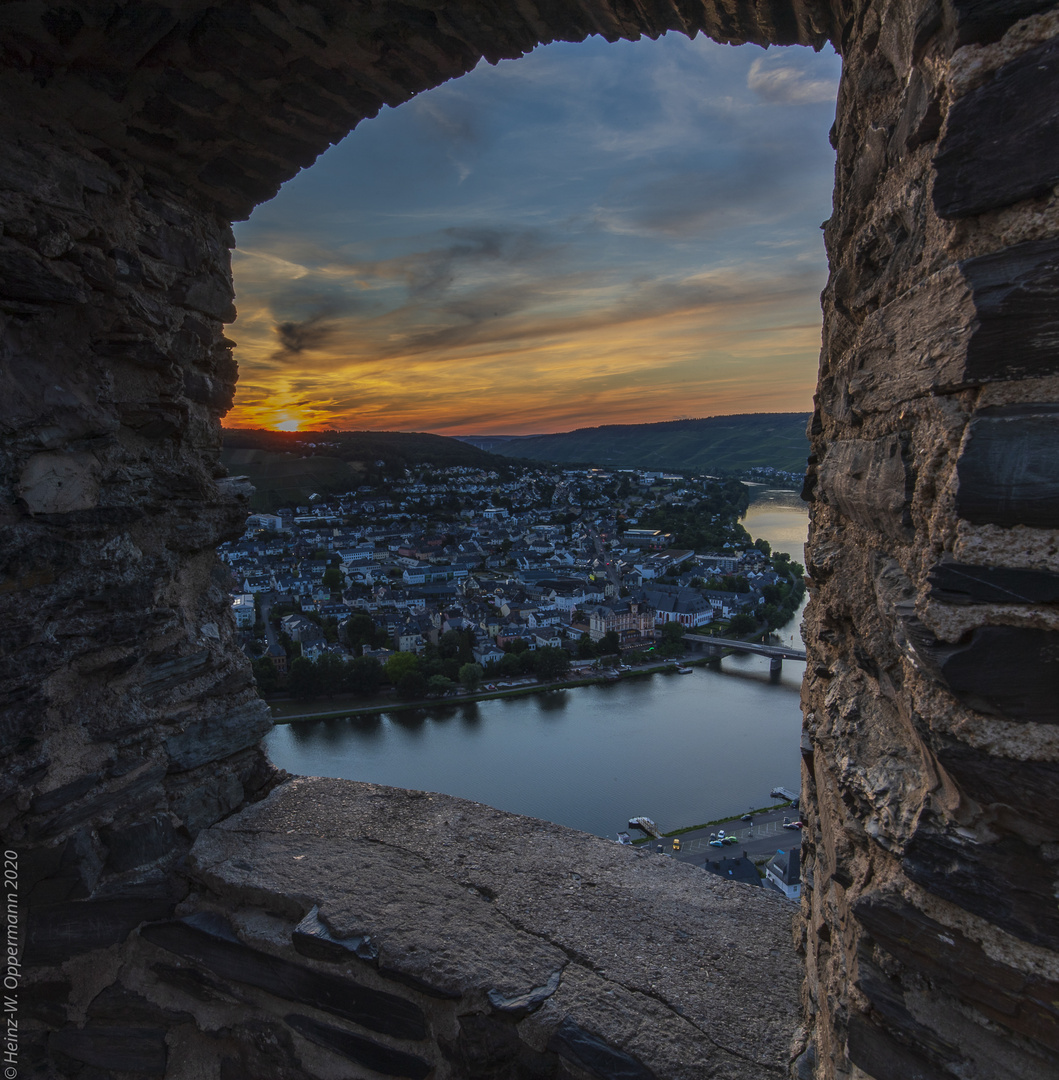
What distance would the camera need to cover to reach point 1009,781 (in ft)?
2.16

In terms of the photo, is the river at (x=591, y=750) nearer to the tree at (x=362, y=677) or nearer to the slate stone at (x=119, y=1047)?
the tree at (x=362, y=677)

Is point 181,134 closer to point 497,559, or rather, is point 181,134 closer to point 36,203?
point 36,203

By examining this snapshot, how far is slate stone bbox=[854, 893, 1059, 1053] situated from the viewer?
0.68 m

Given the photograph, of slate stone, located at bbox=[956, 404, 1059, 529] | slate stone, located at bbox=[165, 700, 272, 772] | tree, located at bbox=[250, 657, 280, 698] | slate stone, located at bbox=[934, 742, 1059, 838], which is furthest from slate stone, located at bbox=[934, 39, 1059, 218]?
tree, located at bbox=[250, 657, 280, 698]

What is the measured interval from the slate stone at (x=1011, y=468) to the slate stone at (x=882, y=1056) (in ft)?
1.82

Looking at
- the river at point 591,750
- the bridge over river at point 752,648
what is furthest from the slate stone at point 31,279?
the bridge over river at point 752,648

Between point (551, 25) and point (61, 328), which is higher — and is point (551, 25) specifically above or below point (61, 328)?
above

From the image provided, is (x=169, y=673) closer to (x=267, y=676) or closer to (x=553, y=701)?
(x=267, y=676)

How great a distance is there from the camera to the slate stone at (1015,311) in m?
0.62

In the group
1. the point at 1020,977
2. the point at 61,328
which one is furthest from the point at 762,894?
the point at 61,328

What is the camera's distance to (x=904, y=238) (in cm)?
84

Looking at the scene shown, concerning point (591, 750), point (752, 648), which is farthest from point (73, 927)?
point (752, 648)

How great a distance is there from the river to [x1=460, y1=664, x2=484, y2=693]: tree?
0.72m

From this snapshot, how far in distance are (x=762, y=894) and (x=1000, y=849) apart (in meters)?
1.04
